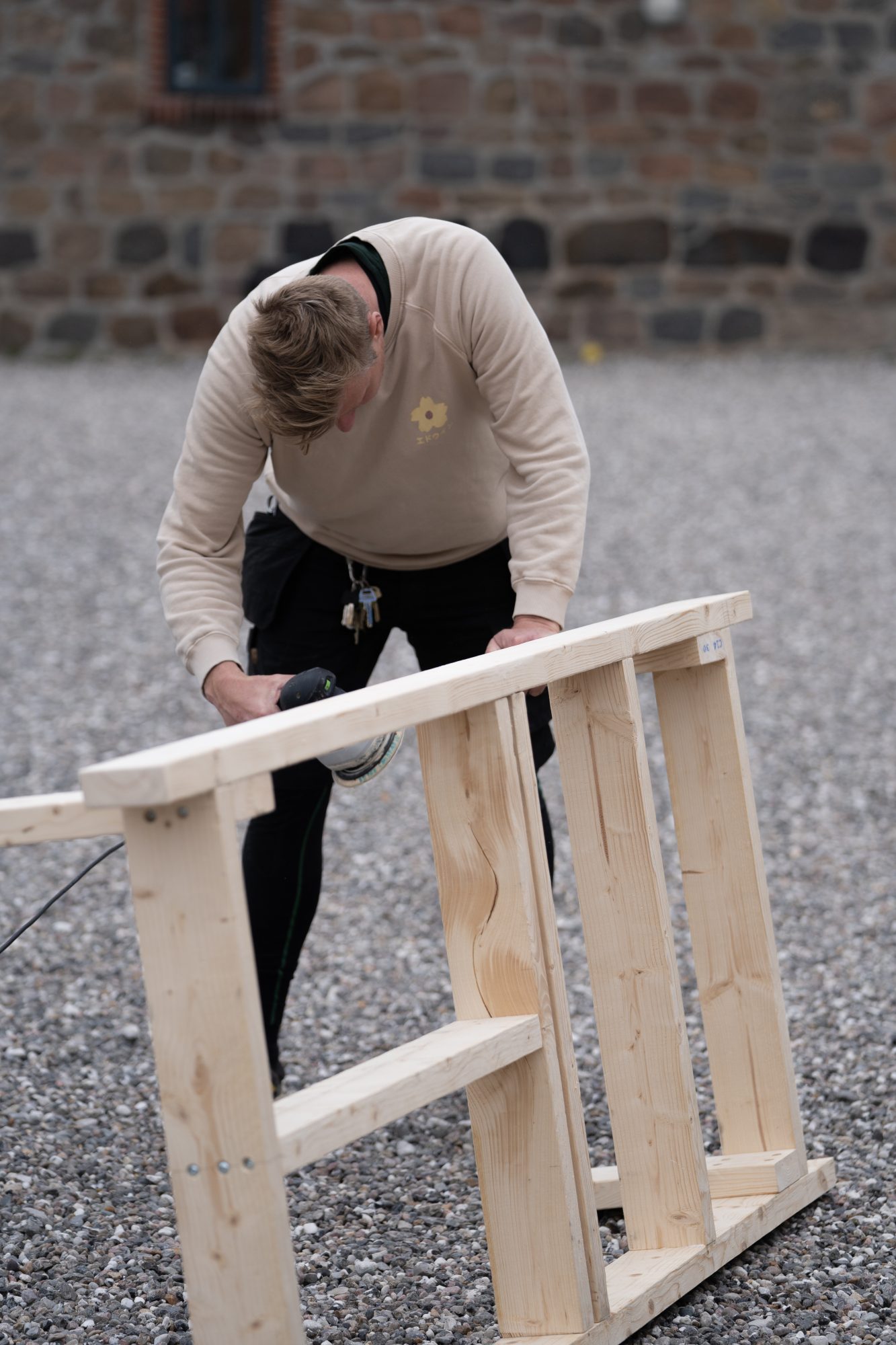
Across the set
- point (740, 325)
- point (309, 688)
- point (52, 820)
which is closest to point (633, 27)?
point (740, 325)

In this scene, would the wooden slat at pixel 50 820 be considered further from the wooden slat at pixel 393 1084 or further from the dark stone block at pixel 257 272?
the dark stone block at pixel 257 272

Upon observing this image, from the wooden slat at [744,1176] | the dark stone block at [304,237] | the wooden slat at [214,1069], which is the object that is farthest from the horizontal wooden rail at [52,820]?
the dark stone block at [304,237]

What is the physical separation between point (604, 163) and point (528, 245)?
2.57 ft

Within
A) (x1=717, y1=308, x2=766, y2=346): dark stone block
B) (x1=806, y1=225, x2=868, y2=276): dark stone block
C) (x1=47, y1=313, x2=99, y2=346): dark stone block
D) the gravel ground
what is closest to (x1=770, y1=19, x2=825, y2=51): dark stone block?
(x1=806, y1=225, x2=868, y2=276): dark stone block

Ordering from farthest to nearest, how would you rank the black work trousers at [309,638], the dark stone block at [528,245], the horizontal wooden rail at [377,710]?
the dark stone block at [528,245] → the black work trousers at [309,638] → the horizontal wooden rail at [377,710]

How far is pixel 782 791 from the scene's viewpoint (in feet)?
15.0

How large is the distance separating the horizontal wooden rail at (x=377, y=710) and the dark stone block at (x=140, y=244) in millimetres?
9136

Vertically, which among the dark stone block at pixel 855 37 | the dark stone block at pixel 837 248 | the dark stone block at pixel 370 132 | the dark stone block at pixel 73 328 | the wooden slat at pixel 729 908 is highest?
the dark stone block at pixel 855 37

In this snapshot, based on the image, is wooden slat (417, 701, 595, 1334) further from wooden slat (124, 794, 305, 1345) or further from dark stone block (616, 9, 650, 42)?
dark stone block (616, 9, 650, 42)

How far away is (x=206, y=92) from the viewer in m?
10.7

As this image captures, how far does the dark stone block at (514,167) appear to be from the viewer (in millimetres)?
11023

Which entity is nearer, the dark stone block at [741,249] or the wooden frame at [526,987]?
the wooden frame at [526,987]

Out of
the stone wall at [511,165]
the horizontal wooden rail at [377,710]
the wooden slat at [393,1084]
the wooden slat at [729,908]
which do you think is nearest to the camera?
the horizontal wooden rail at [377,710]

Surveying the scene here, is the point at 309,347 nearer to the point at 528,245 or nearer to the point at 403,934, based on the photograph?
the point at 403,934
